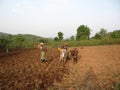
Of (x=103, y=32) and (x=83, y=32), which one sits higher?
(x=103, y=32)

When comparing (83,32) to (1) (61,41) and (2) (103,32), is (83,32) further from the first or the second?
(1) (61,41)

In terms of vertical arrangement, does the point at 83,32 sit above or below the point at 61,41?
above

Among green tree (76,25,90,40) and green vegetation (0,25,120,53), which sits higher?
green tree (76,25,90,40)

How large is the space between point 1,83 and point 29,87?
1393 millimetres

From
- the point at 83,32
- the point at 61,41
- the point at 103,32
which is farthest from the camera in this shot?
the point at 103,32

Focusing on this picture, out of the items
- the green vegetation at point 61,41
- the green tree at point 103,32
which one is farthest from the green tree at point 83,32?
the green tree at point 103,32

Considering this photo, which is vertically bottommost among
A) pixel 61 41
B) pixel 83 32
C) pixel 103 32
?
pixel 61 41

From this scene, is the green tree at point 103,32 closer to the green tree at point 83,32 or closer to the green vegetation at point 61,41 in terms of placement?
the green vegetation at point 61,41

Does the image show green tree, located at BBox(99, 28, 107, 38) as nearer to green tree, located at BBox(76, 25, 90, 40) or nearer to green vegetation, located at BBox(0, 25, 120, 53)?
green vegetation, located at BBox(0, 25, 120, 53)

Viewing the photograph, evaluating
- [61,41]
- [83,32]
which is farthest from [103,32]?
[61,41]

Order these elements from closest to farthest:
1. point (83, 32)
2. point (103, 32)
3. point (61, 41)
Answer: point (61, 41) < point (83, 32) < point (103, 32)

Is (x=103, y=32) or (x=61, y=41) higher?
(x=103, y=32)

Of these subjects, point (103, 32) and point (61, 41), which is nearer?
point (61, 41)

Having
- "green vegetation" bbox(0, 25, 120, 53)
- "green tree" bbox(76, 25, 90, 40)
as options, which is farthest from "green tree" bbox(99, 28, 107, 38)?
"green tree" bbox(76, 25, 90, 40)
